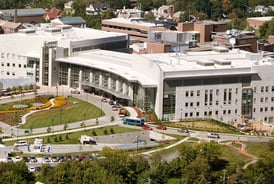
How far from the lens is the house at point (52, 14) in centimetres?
6277

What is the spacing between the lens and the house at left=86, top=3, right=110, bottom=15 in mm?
66131

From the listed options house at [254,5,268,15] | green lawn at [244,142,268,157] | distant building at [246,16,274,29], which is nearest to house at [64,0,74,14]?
distant building at [246,16,274,29]

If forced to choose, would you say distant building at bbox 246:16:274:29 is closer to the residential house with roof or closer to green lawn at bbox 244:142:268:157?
the residential house with roof

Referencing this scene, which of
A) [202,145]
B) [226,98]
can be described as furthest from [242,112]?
[202,145]

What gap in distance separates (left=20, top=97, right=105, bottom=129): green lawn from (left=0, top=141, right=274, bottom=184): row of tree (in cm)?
611

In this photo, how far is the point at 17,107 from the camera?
3450 cm

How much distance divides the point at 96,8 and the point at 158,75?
34.8 meters

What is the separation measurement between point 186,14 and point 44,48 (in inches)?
1005

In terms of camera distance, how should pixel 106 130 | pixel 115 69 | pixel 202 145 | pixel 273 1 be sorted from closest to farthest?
pixel 202 145 → pixel 106 130 → pixel 115 69 → pixel 273 1

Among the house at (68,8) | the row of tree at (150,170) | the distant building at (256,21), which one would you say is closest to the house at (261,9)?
the distant building at (256,21)

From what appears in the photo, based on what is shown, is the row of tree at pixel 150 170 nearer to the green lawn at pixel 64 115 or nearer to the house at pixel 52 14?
the green lawn at pixel 64 115

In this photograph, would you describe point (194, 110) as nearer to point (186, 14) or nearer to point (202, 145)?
point (202, 145)

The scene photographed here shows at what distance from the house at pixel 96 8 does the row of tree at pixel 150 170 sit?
39629 millimetres

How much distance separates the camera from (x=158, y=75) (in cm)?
3334
